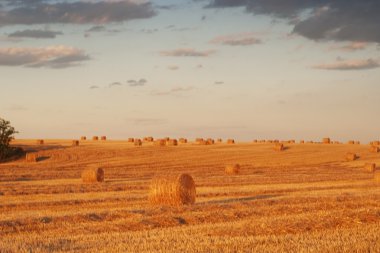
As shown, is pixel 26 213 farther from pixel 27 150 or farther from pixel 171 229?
pixel 27 150

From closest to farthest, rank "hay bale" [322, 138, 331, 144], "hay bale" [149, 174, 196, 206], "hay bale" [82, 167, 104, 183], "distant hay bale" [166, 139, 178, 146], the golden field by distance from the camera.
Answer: the golden field, "hay bale" [149, 174, 196, 206], "hay bale" [82, 167, 104, 183], "distant hay bale" [166, 139, 178, 146], "hay bale" [322, 138, 331, 144]

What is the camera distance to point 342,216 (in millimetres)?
16500

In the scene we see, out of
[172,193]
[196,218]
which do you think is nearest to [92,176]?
[172,193]

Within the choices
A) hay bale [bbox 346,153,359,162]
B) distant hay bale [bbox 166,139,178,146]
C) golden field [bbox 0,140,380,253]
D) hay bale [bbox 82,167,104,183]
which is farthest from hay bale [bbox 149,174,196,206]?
distant hay bale [bbox 166,139,178,146]

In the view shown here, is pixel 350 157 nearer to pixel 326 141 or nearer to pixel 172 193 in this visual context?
pixel 326 141

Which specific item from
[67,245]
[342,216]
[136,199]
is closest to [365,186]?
[136,199]

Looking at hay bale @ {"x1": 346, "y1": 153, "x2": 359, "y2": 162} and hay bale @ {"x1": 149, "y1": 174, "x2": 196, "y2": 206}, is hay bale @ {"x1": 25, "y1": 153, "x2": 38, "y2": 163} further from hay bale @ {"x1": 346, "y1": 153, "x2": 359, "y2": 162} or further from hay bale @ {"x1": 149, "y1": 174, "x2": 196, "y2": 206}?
hay bale @ {"x1": 149, "y1": 174, "x2": 196, "y2": 206}

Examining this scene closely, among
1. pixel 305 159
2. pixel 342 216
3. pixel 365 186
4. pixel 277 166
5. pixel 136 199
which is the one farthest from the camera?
pixel 305 159

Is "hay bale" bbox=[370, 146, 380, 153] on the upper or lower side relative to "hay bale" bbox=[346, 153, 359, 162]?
upper

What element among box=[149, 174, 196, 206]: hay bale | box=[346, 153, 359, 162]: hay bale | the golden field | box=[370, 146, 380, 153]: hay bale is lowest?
the golden field

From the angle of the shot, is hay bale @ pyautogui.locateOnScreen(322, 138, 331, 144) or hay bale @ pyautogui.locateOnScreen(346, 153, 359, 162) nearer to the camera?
hay bale @ pyautogui.locateOnScreen(346, 153, 359, 162)

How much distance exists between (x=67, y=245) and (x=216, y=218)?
5448 mm

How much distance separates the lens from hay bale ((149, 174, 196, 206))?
74.5 ft

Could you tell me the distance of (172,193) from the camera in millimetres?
22891
